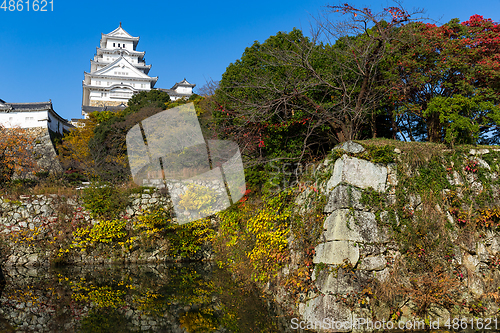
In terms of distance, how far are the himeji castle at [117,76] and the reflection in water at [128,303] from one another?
91.4ft

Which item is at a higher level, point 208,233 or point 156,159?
point 156,159

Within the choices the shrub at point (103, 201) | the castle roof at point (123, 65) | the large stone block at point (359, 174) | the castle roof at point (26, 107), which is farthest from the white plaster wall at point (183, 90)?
the large stone block at point (359, 174)

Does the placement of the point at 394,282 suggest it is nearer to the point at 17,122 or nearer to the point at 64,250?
the point at 64,250

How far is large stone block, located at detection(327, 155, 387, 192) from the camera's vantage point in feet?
17.8

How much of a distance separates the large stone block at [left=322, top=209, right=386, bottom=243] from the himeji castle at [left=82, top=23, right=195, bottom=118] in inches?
1287

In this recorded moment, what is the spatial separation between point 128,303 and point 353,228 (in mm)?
4483

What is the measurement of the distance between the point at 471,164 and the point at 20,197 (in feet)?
40.6

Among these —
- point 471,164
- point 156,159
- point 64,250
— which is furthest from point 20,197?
point 471,164

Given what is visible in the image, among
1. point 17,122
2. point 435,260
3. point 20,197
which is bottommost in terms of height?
→ point 435,260

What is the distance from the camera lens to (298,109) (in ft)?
23.7

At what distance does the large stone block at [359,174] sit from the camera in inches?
213

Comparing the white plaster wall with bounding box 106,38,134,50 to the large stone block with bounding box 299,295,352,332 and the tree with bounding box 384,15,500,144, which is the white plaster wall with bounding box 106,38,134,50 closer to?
the tree with bounding box 384,15,500,144

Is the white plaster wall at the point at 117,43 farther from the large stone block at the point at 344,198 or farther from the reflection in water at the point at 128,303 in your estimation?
the large stone block at the point at 344,198

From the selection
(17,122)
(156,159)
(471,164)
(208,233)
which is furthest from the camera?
(17,122)
